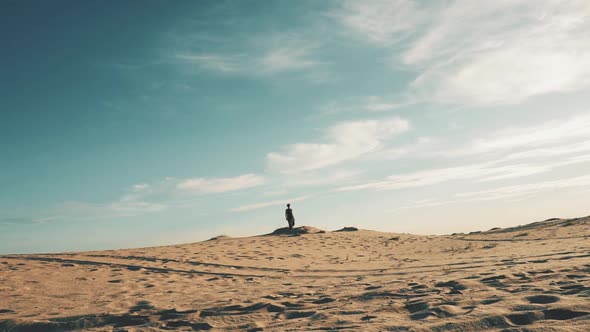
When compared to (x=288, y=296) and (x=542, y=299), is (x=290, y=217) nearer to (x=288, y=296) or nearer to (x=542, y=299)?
(x=288, y=296)

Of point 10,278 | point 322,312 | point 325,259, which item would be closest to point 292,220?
point 325,259

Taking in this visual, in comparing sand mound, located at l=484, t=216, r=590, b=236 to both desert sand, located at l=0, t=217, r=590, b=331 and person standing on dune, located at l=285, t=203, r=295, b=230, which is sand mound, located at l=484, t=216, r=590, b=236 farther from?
desert sand, located at l=0, t=217, r=590, b=331

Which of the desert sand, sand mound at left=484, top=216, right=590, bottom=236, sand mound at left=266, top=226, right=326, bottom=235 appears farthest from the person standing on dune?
the desert sand

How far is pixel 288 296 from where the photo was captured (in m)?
6.10

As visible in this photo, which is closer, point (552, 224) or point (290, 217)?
point (552, 224)

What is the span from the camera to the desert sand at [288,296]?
3.97m

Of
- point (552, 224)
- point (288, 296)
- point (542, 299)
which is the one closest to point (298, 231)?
point (552, 224)

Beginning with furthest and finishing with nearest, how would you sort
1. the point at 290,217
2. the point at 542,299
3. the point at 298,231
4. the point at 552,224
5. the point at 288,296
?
the point at 290,217 < the point at 298,231 < the point at 552,224 < the point at 288,296 < the point at 542,299

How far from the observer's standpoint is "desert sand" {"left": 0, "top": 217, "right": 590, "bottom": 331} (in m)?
3.97

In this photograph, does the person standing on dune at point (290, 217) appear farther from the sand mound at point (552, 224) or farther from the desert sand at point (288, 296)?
the desert sand at point (288, 296)

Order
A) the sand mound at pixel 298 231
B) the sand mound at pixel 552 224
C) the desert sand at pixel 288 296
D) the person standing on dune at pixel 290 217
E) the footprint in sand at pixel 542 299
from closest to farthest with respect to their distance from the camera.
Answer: the desert sand at pixel 288 296
the footprint in sand at pixel 542 299
the sand mound at pixel 552 224
the sand mound at pixel 298 231
the person standing on dune at pixel 290 217

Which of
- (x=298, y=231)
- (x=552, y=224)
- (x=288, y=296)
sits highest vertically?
(x=298, y=231)

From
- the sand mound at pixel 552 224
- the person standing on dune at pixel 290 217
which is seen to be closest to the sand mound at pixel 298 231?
the person standing on dune at pixel 290 217

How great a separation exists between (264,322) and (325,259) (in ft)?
26.4
